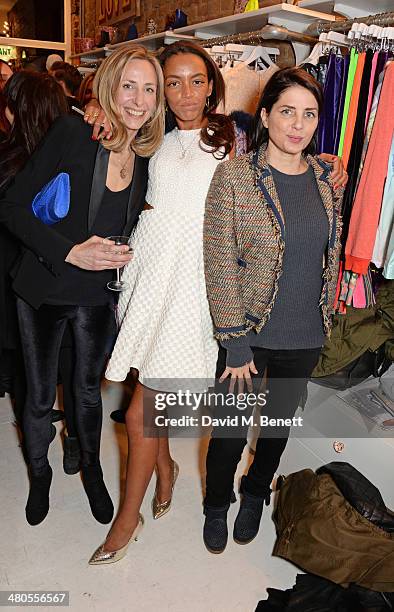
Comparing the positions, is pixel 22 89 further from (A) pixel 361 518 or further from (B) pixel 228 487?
(A) pixel 361 518

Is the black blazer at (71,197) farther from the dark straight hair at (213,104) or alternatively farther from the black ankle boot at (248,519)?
the black ankle boot at (248,519)

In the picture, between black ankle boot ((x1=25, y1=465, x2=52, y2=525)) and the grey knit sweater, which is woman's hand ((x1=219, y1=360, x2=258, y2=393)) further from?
black ankle boot ((x1=25, y1=465, x2=52, y2=525))

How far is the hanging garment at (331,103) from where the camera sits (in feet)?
7.11

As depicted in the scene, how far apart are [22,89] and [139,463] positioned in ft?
4.63

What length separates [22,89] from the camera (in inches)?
80.0

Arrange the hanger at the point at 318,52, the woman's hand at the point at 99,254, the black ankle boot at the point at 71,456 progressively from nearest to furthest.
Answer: the woman's hand at the point at 99,254 → the hanger at the point at 318,52 → the black ankle boot at the point at 71,456

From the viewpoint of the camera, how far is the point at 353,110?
214 cm

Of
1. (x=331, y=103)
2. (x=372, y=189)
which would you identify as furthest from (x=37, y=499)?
(x=331, y=103)

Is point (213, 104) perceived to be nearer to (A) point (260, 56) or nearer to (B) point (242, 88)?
(B) point (242, 88)

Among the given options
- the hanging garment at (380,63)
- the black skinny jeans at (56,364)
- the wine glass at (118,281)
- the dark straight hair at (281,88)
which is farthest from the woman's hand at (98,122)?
the hanging garment at (380,63)

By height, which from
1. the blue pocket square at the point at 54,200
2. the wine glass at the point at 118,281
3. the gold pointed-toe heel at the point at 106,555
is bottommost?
the gold pointed-toe heel at the point at 106,555

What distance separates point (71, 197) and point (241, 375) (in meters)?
0.78

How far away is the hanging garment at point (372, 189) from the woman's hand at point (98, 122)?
0.97m

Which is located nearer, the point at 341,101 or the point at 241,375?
the point at 241,375
